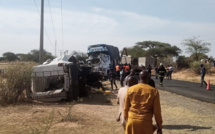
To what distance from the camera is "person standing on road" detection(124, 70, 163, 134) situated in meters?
4.60

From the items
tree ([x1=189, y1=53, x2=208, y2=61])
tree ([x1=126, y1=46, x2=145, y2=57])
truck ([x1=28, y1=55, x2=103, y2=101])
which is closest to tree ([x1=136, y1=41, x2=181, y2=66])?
tree ([x1=126, y1=46, x2=145, y2=57])

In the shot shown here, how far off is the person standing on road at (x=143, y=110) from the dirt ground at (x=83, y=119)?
2682mm

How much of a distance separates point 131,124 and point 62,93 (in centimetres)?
768

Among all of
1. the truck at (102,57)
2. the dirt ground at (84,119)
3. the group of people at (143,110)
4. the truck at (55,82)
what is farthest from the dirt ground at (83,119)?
the truck at (102,57)

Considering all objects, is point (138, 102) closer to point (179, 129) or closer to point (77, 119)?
point (179, 129)

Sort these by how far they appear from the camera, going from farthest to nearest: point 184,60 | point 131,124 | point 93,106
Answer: point 184,60 < point 93,106 < point 131,124

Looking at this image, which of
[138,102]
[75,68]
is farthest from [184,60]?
[138,102]

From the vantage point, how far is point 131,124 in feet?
15.4

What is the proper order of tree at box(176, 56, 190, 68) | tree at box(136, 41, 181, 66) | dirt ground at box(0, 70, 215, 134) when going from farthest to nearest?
tree at box(136, 41, 181, 66)
tree at box(176, 56, 190, 68)
dirt ground at box(0, 70, 215, 134)

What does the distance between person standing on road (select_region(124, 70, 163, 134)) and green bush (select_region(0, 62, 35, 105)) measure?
8.06 m

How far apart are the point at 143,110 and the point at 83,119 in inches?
178

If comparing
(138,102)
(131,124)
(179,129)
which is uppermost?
(138,102)

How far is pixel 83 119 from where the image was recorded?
29.1ft

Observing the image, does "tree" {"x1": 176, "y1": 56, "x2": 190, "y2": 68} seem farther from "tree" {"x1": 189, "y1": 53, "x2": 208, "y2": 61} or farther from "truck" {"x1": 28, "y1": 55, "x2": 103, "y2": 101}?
"truck" {"x1": 28, "y1": 55, "x2": 103, "y2": 101}
